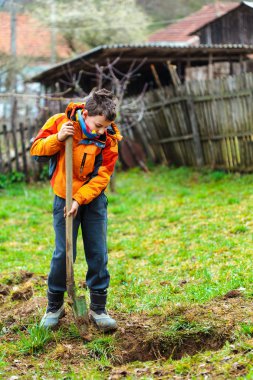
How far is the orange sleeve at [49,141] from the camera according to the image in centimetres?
427

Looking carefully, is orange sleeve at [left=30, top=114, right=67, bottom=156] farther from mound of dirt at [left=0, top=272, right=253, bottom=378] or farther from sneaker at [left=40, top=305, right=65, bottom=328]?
mound of dirt at [left=0, top=272, right=253, bottom=378]

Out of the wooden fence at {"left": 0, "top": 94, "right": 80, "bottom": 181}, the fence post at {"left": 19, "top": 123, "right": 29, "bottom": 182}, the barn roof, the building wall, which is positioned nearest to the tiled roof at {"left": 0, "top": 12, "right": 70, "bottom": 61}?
the building wall

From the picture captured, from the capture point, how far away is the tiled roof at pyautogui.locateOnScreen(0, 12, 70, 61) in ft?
104

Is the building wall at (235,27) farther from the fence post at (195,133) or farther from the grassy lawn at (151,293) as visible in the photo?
the grassy lawn at (151,293)

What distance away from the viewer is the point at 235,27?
1152 inches

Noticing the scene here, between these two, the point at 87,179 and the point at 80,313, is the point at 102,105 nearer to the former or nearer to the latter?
the point at 87,179

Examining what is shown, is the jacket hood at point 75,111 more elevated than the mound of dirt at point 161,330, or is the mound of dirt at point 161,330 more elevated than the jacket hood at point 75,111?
the jacket hood at point 75,111

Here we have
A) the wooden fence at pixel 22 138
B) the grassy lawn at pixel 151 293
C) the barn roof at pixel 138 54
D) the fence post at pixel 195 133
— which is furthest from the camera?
the barn roof at pixel 138 54

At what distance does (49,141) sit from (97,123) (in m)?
0.37

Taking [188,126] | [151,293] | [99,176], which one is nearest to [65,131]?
[99,176]

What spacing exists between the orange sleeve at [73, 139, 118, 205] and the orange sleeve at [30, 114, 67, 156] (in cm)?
33

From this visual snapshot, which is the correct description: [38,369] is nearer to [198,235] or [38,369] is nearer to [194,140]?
[198,235]

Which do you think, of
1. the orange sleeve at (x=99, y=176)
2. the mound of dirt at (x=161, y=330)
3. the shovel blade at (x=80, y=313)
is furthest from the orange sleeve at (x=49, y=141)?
the mound of dirt at (x=161, y=330)

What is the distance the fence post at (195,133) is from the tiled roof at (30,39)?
754 inches
